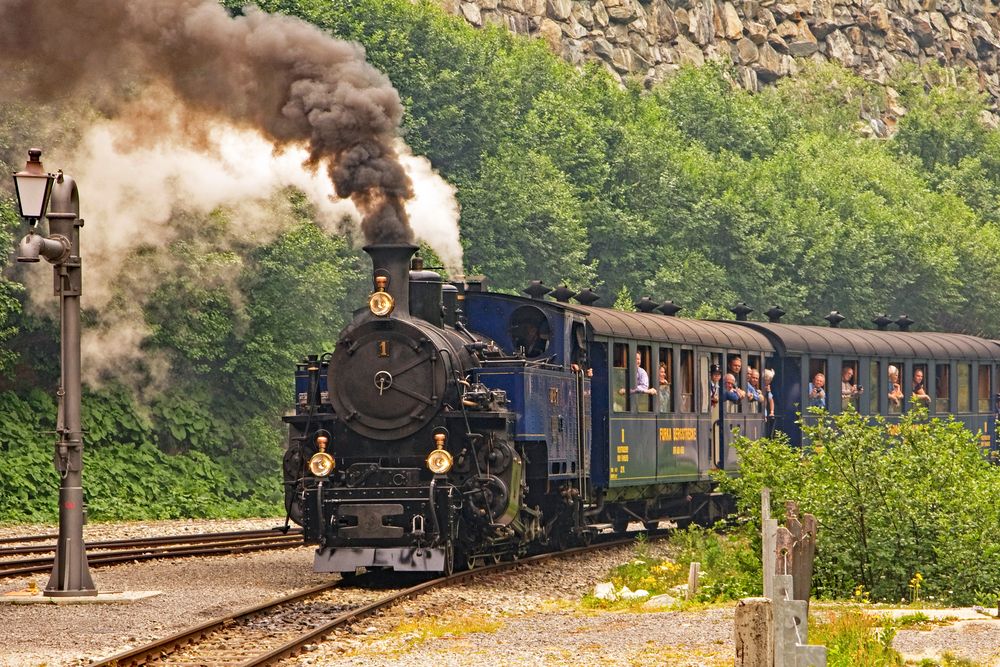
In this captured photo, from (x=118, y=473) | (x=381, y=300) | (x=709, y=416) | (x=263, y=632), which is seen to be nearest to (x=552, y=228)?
(x=118, y=473)

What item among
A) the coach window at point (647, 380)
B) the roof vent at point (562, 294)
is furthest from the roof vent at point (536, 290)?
the coach window at point (647, 380)

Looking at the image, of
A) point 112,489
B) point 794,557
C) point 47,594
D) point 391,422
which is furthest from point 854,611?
point 112,489

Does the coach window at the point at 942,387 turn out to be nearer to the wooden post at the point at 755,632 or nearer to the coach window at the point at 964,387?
the coach window at the point at 964,387

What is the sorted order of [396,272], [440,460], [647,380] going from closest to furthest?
[440,460] → [396,272] → [647,380]

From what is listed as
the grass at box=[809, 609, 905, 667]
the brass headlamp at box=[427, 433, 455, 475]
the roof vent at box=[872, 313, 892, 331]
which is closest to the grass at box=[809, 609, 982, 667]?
the grass at box=[809, 609, 905, 667]

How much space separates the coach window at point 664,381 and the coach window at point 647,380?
75 mm

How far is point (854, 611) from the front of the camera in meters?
12.5

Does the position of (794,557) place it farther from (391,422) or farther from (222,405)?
(222,405)

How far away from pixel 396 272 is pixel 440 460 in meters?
1.93

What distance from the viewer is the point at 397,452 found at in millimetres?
16578

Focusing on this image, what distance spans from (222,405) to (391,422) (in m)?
16.7

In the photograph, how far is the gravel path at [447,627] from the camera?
11.0 metres

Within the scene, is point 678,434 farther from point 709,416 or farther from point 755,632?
point 755,632

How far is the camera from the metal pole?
48.6 ft
